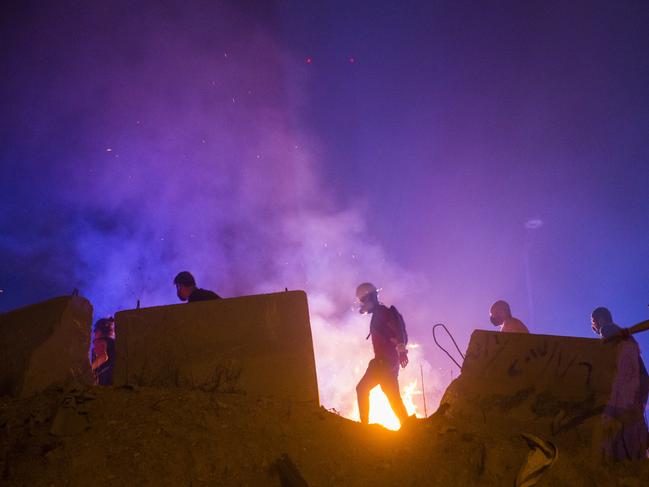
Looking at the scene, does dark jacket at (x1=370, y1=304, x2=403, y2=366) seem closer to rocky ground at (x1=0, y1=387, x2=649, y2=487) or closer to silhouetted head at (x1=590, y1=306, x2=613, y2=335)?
rocky ground at (x1=0, y1=387, x2=649, y2=487)

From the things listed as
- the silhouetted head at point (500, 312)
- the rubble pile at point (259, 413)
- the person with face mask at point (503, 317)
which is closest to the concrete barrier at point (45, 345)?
the rubble pile at point (259, 413)

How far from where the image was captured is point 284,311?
4195 millimetres

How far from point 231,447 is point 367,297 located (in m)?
3.44

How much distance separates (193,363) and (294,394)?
38.9 inches

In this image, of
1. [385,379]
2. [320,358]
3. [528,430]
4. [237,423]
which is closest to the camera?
[237,423]

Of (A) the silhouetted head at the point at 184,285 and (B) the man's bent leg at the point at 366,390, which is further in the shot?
(A) the silhouetted head at the point at 184,285

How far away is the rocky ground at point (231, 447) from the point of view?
2562mm

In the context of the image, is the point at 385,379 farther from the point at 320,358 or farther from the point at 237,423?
the point at 320,358

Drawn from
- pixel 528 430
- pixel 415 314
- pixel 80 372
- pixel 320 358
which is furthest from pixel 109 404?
pixel 415 314

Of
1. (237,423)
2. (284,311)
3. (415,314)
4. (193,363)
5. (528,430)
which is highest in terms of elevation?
(415,314)

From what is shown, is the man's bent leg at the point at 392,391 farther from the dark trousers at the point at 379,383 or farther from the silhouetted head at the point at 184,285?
the silhouetted head at the point at 184,285

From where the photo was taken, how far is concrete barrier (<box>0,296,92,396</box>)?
145 inches

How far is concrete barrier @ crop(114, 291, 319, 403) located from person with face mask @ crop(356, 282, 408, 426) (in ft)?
4.62

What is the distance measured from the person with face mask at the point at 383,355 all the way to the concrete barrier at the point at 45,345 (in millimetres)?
2990
